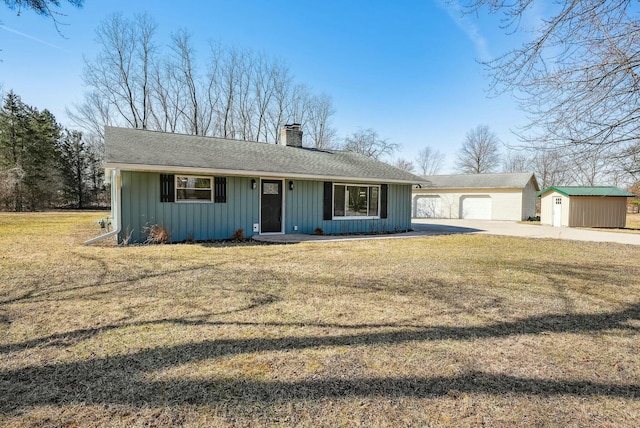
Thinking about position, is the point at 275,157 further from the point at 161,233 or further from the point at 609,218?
the point at 609,218

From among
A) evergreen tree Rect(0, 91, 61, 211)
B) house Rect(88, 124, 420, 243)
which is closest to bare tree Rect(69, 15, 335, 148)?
evergreen tree Rect(0, 91, 61, 211)

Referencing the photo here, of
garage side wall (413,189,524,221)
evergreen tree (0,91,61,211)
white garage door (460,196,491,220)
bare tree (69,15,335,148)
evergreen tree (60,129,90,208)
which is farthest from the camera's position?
evergreen tree (60,129,90,208)

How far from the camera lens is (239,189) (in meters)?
10.4

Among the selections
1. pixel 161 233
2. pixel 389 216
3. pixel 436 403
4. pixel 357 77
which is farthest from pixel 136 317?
pixel 357 77

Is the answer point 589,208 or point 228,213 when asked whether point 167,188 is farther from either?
point 589,208

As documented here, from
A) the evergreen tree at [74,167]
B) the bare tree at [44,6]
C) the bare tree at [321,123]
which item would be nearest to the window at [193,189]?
the bare tree at [44,6]

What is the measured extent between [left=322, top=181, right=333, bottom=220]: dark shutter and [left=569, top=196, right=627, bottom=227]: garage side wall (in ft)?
45.8

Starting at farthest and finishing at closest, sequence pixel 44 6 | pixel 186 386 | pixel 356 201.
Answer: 1. pixel 356 201
2. pixel 44 6
3. pixel 186 386

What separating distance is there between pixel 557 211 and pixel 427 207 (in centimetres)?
854

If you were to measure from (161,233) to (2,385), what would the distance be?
7.15 m

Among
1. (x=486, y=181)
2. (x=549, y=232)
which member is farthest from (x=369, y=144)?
(x=549, y=232)

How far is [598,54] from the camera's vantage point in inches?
162

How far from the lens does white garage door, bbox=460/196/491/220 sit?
23.1m

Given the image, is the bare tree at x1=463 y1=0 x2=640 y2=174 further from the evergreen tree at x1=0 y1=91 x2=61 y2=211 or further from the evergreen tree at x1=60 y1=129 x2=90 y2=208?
the evergreen tree at x1=60 y1=129 x2=90 y2=208
